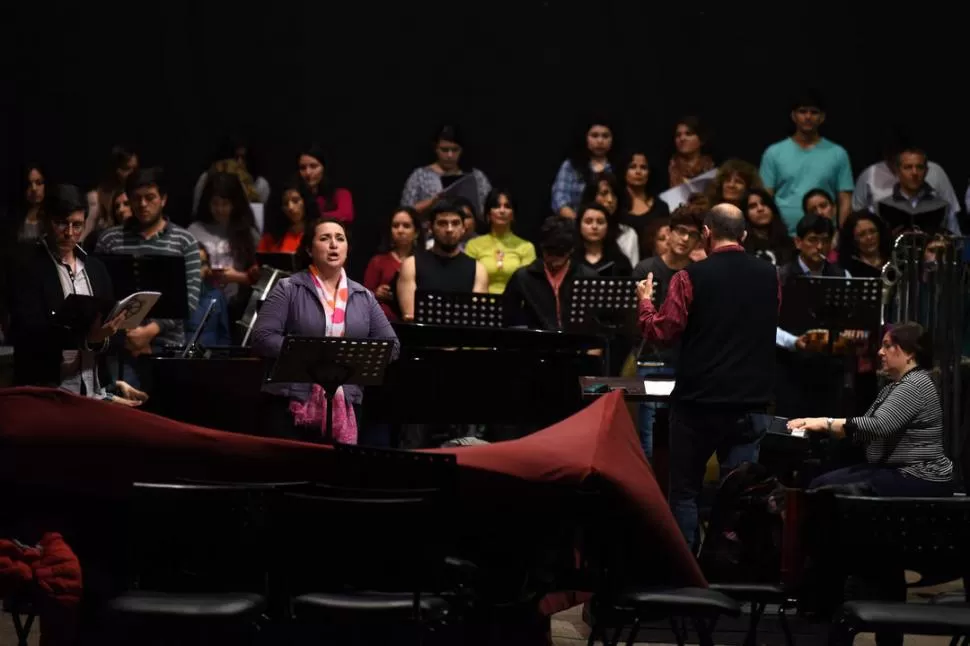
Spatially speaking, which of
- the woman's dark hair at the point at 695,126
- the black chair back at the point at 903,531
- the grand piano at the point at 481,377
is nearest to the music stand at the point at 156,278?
the grand piano at the point at 481,377

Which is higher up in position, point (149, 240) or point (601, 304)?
point (149, 240)

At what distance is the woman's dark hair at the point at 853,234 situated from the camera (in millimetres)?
9320

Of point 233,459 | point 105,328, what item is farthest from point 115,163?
point 233,459

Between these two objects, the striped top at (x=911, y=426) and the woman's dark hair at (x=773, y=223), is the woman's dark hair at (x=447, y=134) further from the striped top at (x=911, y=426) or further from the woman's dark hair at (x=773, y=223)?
the striped top at (x=911, y=426)

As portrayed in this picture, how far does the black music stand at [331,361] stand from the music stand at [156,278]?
5.47 ft

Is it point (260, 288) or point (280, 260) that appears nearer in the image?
point (260, 288)

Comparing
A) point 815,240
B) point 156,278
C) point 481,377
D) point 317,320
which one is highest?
point 815,240

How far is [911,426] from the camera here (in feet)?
21.8

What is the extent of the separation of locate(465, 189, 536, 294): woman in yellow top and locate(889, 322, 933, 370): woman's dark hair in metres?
3.17

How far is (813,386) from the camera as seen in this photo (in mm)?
8922

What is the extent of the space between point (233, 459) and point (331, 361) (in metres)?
1.74

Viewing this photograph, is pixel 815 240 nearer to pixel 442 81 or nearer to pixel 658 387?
pixel 658 387

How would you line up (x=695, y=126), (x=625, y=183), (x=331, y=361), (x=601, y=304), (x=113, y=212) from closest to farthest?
(x=331, y=361), (x=601, y=304), (x=113, y=212), (x=625, y=183), (x=695, y=126)

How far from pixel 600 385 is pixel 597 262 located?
2454mm
